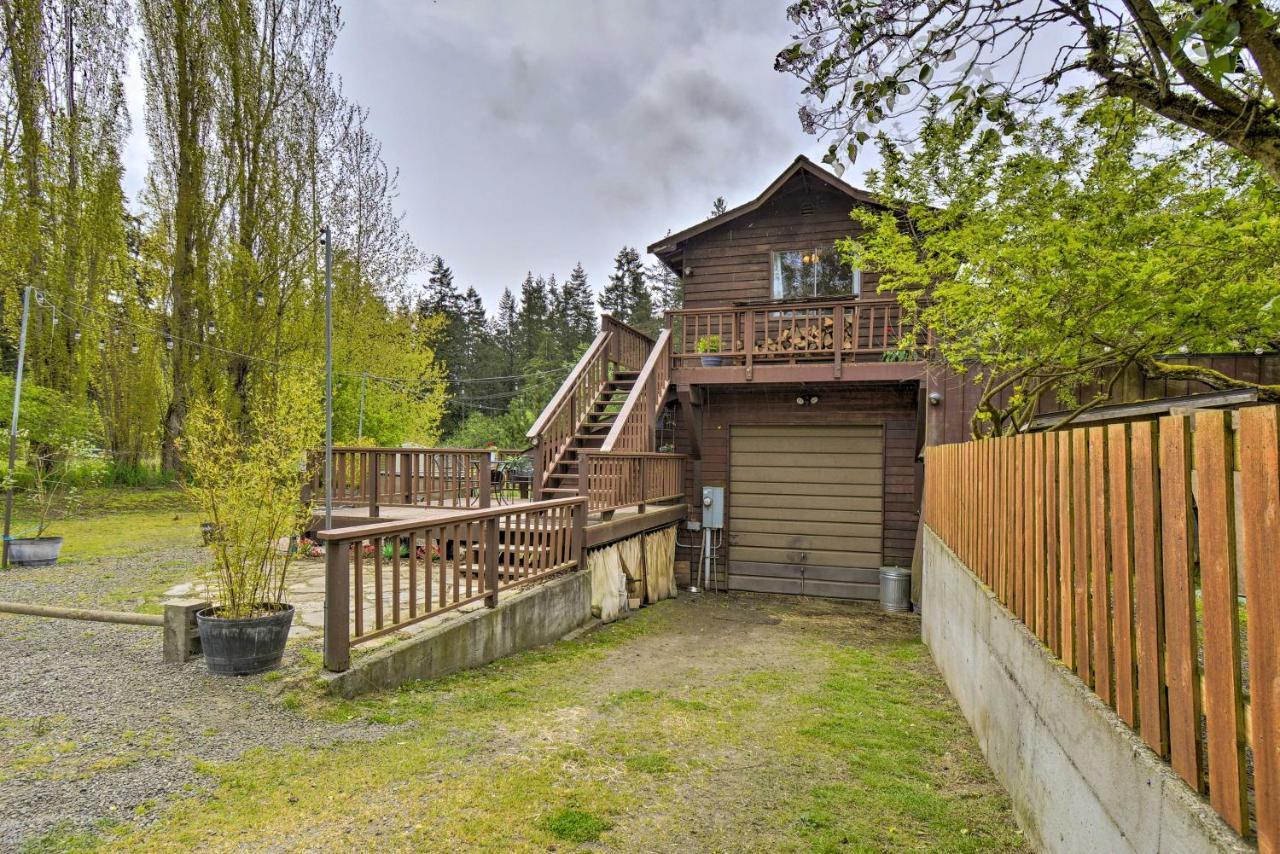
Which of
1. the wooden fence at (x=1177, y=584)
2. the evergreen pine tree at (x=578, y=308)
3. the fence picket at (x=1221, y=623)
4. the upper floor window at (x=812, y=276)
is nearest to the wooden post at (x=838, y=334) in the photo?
the upper floor window at (x=812, y=276)

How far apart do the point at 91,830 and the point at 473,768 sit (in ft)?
4.59

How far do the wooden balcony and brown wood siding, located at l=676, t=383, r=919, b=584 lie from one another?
64cm

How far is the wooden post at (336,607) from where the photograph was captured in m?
3.70

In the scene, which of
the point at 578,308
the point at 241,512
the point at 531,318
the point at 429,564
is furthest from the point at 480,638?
the point at 578,308

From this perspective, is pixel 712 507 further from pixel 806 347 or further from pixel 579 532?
pixel 579 532

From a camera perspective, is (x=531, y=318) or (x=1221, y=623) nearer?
(x=1221, y=623)

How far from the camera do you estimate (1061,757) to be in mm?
2145

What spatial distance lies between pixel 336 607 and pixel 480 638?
144 cm

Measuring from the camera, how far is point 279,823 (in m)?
2.49

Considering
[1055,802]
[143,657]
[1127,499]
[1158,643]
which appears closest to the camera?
[1158,643]

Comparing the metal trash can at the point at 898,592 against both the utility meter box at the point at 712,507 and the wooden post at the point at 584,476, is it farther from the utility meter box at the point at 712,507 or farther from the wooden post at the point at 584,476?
the wooden post at the point at 584,476

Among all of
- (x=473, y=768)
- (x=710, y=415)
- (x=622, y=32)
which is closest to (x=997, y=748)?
(x=473, y=768)

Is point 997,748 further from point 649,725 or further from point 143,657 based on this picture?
point 143,657

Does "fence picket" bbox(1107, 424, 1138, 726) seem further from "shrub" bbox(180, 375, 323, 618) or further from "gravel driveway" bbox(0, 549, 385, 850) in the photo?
"shrub" bbox(180, 375, 323, 618)
